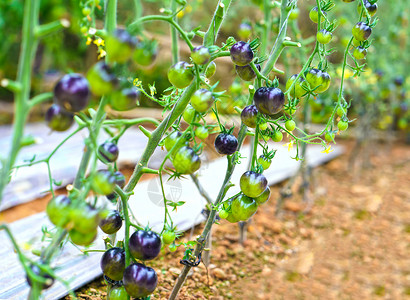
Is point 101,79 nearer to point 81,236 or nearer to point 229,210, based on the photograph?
point 81,236

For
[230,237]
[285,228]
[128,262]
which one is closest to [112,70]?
[128,262]

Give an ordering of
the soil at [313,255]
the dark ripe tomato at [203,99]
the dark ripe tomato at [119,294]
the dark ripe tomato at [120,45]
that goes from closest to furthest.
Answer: the dark ripe tomato at [120,45] < the dark ripe tomato at [203,99] < the dark ripe tomato at [119,294] < the soil at [313,255]

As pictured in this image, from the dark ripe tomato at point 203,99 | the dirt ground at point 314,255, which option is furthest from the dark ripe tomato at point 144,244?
the dirt ground at point 314,255

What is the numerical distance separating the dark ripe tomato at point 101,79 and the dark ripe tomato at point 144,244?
0.85 ft

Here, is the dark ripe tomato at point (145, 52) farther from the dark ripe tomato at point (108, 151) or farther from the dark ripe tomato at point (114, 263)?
the dark ripe tomato at point (114, 263)

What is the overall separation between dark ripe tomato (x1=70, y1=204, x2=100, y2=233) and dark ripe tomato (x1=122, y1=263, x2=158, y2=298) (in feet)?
0.53

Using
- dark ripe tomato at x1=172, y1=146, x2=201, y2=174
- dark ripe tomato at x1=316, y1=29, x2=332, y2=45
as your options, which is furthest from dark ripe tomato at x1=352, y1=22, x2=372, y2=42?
dark ripe tomato at x1=172, y1=146, x2=201, y2=174

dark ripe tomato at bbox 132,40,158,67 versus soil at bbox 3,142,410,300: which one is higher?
dark ripe tomato at bbox 132,40,158,67

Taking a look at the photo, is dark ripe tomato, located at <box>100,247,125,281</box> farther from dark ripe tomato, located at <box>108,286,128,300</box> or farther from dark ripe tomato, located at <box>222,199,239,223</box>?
dark ripe tomato, located at <box>222,199,239,223</box>

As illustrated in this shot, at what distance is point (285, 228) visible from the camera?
1792 mm

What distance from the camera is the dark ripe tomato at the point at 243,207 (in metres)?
0.78

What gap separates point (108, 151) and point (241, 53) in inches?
11.1

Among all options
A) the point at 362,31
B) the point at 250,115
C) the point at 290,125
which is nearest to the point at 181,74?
the point at 250,115

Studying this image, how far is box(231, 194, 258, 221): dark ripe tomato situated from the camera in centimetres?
78
